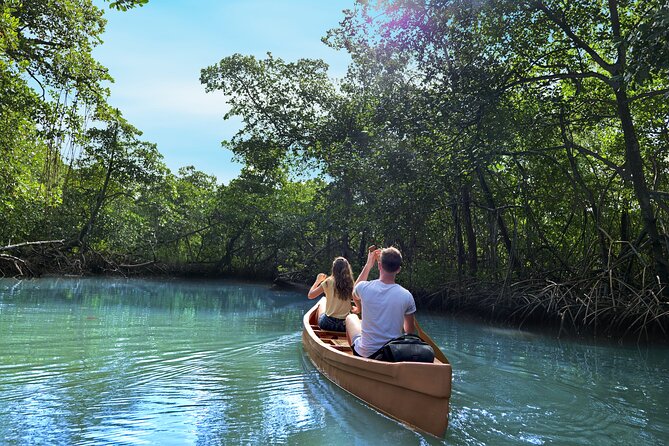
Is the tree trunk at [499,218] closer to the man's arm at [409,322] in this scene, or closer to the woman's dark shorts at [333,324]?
the woman's dark shorts at [333,324]

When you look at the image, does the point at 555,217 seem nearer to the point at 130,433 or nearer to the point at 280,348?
the point at 280,348

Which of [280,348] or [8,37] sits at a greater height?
[8,37]

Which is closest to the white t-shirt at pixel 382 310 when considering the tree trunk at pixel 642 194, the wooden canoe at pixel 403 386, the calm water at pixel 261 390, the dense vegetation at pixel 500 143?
the wooden canoe at pixel 403 386

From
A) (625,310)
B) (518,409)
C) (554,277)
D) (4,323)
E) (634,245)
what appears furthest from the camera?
(554,277)

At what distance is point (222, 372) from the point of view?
233 inches

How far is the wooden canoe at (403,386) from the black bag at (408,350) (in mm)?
122

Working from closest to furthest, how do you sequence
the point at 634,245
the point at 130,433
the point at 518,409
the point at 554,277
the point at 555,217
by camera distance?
the point at 130,433
the point at 518,409
the point at 634,245
the point at 554,277
the point at 555,217

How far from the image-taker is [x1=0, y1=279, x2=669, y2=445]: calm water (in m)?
3.93

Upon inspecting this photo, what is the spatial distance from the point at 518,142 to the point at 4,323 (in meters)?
11.2

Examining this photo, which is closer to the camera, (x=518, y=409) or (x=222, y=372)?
(x=518, y=409)

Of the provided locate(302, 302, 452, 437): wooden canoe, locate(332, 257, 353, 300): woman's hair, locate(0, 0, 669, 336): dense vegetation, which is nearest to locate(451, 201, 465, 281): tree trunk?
locate(0, 0, 669, 336): dense vegetation

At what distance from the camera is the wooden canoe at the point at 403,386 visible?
3.84m

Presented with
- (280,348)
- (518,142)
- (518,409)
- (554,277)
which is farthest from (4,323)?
(554,277)

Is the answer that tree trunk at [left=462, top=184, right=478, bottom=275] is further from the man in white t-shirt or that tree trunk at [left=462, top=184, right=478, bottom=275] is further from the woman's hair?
the man in white t-shirt
